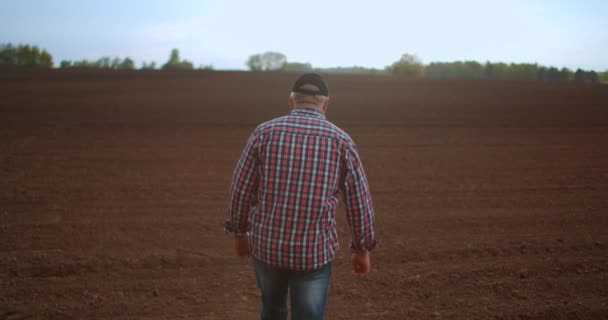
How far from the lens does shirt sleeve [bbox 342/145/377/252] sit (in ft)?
6.97

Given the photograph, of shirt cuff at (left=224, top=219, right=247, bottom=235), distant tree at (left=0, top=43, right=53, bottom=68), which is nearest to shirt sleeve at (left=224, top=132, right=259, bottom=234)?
shirt cuff at (left=224, top=219, right=247, bottom=235)

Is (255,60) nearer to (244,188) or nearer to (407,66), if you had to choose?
(407,66)

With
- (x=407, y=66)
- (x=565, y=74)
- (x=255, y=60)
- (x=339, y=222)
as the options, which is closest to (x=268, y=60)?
(x=255, y=60)

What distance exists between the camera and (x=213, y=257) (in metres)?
4.61

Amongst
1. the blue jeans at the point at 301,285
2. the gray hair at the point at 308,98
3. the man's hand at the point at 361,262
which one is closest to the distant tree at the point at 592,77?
the man's hand at the point at 361,262

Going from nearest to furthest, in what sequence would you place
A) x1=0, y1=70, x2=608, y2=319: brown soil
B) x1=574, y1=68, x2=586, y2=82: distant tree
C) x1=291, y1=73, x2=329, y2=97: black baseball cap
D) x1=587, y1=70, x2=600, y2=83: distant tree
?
x1=291, y1=73, x2=329, y2=97: black baseball cap
x1=0, y1=70, x2=608, y2=319: brown soil
x1=587, y1=70, x2=600, y2=83: distant tree
x1=574, y1=68, x2=586, y2=82: distant tree

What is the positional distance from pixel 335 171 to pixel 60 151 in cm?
1019

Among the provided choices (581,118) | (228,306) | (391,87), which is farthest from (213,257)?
(391,87)

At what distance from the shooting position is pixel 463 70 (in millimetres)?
61500

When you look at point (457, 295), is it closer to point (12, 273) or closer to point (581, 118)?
point (12, 273)

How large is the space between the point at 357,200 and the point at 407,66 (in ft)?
254

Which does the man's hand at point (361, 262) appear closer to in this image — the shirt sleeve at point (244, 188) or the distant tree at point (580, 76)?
the shirt sleeve at point (244, 188)

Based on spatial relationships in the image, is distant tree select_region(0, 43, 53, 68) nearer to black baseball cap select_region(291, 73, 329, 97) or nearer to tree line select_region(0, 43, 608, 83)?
tree line select_region(0, 43, 608, 83)

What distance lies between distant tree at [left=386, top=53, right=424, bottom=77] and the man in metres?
74.7
